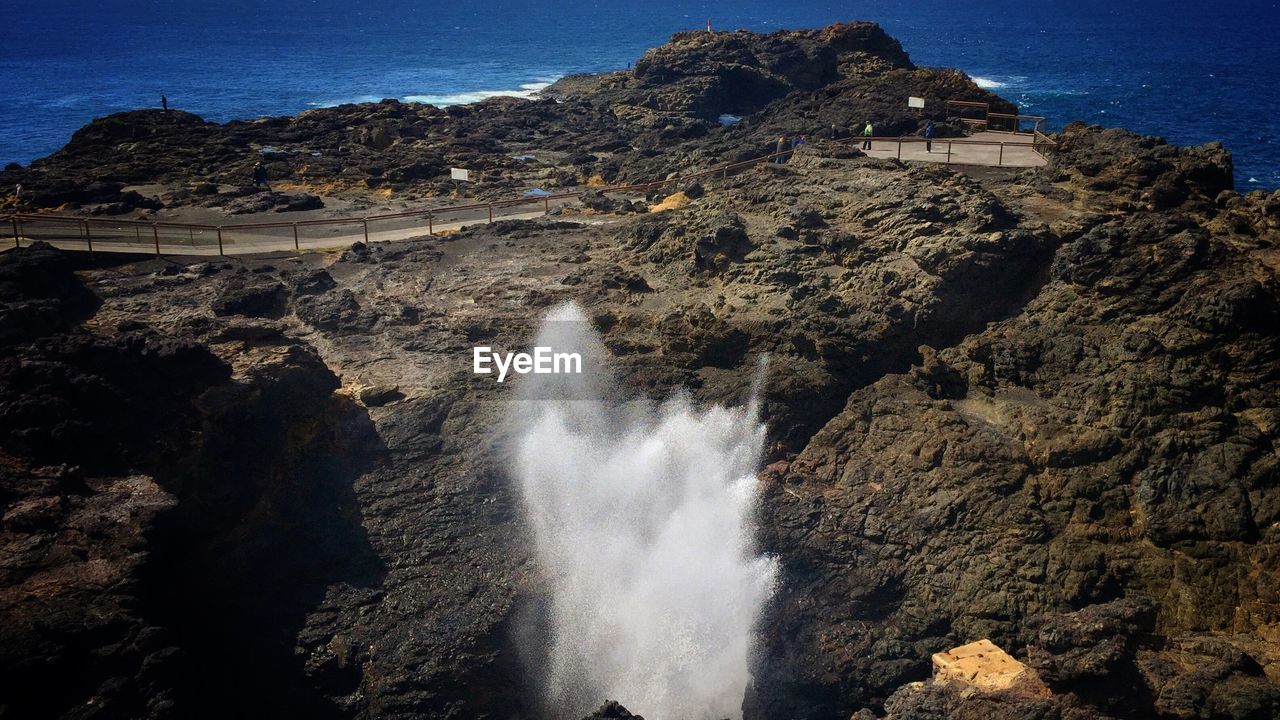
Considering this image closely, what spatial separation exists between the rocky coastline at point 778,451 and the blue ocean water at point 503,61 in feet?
123

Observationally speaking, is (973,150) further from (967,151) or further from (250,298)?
(250,298)

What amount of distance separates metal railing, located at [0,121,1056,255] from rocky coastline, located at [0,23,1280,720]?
2.23m

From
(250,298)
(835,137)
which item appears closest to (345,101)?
(835,137)

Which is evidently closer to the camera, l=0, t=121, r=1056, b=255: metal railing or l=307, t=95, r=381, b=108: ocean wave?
l=0, t=121, r=1056, b=255: metal railing

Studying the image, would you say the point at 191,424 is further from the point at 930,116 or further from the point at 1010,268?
the point at 930,116

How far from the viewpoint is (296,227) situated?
3272 centimetres

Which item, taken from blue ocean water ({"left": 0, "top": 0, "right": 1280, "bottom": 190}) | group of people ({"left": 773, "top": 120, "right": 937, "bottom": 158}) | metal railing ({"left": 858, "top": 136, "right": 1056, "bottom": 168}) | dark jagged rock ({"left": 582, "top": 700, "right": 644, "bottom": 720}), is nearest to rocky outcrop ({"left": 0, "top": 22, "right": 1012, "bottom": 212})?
group of people ({"left": 773, "top": 120, "right": 937, "bottom": 158})

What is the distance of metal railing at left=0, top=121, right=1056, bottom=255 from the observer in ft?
96.9

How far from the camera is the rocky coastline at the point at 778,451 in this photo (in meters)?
15.3

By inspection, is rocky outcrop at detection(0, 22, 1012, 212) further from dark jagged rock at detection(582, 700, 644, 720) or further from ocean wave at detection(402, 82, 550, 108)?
dark jagged rock at detection(582, 700, 644, 720)

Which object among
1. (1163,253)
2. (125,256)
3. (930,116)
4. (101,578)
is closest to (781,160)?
(930,116)

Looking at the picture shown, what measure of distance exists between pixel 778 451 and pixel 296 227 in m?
19.6

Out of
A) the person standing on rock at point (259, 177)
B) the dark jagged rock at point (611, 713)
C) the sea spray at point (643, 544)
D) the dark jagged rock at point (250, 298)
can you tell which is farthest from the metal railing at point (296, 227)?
the dark jagged rock at point (611, 713)

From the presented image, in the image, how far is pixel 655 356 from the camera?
74.6 feet
